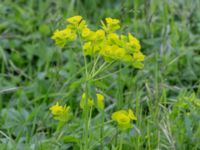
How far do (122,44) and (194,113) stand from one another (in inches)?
18.1

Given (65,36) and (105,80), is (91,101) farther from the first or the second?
(105,80)

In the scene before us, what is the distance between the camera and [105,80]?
285 centimetres

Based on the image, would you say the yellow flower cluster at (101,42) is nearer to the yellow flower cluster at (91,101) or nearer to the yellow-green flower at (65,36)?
the yellow-green flower at (65,36)

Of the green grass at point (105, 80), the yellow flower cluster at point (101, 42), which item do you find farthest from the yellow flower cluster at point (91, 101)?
the yellow flower cluster at point (101, 42)

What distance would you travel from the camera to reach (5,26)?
129 inches

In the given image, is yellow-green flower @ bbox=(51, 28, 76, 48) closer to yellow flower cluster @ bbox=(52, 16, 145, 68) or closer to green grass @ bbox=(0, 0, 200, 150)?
yellow flower cluster @ bbox=(52, 16, 145, 68)

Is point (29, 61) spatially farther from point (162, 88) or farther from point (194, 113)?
point (194, 113)

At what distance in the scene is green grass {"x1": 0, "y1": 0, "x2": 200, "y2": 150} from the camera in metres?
2.26

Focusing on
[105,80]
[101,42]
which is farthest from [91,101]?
[105,80]

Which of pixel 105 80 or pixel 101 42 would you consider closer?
pixel 101 42

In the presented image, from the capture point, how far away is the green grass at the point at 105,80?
2256 millimetres

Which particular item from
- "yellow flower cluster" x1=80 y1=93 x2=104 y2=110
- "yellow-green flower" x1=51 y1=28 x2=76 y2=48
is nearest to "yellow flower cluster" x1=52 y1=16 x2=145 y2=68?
"yellow-green flower" x1=51 y1=28 x2=76 y2=48

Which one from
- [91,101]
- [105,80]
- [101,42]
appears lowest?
[105,80]

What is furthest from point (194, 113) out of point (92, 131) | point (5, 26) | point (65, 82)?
point (5, 26)
